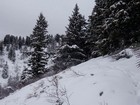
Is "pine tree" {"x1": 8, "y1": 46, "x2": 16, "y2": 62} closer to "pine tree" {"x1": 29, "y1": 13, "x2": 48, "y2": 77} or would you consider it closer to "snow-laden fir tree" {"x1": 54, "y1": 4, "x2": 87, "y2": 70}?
"pine tree" {"x1": 29, "y1": 13, "x2": 48, "y2": 77}

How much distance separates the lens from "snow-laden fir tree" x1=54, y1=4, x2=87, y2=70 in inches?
814

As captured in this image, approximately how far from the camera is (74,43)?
2155 cm

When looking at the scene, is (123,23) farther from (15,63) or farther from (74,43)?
(15,63)

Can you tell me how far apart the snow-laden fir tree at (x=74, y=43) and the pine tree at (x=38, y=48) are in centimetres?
182

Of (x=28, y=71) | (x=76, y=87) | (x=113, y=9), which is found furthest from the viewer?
(x=28, y=71)

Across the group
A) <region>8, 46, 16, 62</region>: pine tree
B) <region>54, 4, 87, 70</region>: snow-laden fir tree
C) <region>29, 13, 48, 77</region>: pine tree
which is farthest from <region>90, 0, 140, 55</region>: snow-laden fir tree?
<region>8, 46, 16, 62</region>: pine tree

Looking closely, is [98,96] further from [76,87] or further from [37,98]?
[37,98]

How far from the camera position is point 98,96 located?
21.2 feet

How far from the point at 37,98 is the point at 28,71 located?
13092 mm

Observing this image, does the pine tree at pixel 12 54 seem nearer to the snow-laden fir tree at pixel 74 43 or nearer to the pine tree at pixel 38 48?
the pine tree at pixel 38 48

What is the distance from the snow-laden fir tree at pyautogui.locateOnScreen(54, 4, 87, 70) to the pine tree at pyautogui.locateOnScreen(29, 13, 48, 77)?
182 centimetres

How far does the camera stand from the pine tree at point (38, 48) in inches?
845

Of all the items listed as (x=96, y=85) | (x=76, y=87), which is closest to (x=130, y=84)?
(x=96, y=85)

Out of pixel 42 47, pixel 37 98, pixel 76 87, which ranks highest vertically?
pixel 42 47
